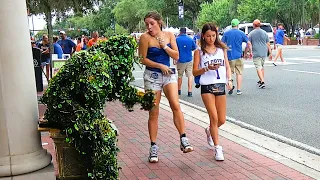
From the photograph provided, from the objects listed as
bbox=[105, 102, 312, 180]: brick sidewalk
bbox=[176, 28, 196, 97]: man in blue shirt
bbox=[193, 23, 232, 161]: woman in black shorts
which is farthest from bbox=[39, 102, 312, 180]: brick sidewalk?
bbox=[176, 28, 196, 97]: man in blue shirt

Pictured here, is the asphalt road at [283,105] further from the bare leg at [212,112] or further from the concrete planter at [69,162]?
the concrete planter at [69,162]

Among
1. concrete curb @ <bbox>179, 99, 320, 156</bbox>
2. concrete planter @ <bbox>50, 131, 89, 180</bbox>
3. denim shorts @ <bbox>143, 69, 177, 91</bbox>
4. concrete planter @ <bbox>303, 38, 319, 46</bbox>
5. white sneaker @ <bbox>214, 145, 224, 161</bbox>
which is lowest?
concrete curb @ <bbox>179, 99, 320, 156</bbox>

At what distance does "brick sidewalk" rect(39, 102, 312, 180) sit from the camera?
4773mm

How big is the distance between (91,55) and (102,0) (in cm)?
909

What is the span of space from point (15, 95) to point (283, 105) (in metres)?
6.62

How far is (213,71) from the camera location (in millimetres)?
5383

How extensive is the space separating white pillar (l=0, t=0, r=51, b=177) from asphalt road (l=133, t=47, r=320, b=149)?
4.04 m

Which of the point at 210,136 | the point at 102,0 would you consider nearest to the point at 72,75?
the point at 210,136

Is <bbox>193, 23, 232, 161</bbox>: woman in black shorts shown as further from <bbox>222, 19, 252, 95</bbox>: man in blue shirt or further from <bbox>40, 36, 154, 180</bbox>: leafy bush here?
<bbox>222, 19, 252, 95</bbox>: man in blue shirt

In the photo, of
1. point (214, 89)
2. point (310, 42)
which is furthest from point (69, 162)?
point (310, 42)

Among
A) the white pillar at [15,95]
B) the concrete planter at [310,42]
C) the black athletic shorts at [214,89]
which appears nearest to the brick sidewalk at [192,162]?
the black athletic shorts at [214,89]

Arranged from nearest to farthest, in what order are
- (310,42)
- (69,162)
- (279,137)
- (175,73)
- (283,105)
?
1. (69,162)
2. (175,73)
3. (279,137)
4. (283,105)
5. (310,42)

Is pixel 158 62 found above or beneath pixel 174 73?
above

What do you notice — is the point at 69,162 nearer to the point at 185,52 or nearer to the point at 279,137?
the point at 279,137
